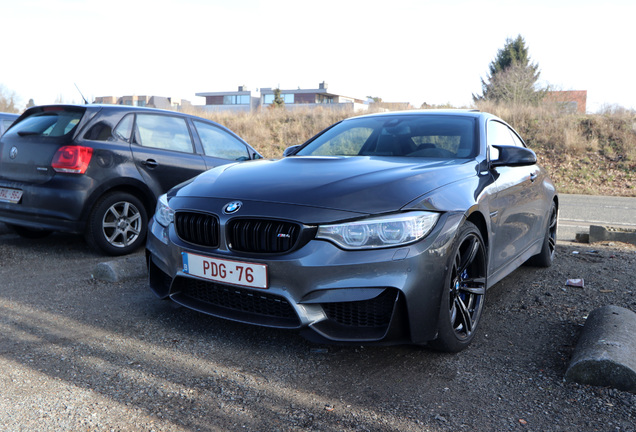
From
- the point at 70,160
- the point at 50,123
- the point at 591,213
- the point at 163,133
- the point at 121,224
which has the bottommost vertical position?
the point at 591,213

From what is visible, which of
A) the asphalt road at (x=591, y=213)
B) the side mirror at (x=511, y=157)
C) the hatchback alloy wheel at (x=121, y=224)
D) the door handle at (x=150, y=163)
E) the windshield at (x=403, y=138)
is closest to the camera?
the side mirror at (x=511, y=157)

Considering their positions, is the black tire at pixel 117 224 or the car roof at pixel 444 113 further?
the black tire at pixel 117 224

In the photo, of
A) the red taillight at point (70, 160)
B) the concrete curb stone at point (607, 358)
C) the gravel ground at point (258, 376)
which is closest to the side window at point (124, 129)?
the red taillight at point (70, 160)

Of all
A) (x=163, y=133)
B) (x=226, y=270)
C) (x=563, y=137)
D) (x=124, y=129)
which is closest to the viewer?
(x=226, y=270)

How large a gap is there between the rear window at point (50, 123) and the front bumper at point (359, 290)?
3243 mm

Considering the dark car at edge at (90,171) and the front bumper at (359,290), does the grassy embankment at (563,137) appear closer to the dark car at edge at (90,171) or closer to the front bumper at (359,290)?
the dark car at edge at (90,171)

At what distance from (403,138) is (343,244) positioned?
170cm

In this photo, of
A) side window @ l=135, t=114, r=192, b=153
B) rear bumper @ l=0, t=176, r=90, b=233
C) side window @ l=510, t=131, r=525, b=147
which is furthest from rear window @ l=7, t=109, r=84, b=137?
side window @ l=510, t=131, r=525, b=147

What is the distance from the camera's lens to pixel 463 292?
3.22 meters

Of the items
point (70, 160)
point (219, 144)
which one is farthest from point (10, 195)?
point (219, 144)

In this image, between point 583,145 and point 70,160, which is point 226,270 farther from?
point 583,145

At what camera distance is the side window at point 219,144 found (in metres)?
6.42

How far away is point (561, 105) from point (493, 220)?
24.5 metres

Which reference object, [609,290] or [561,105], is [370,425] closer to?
[609,290]
